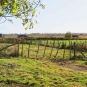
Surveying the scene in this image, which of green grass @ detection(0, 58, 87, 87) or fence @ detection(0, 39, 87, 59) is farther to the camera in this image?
fence @ detection(0, 39, 87, 59)

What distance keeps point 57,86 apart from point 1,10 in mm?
4784

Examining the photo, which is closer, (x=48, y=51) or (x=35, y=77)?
(x=35, y=77)

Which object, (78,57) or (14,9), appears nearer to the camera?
(14,9)

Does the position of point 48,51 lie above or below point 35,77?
below

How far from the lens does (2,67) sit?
16234 mm

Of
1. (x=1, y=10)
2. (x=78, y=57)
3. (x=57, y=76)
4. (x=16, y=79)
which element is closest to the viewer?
(x=1, y=10)

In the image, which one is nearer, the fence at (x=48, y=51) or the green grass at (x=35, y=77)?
the green grass at (x=35, y=77)

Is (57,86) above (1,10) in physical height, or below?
below

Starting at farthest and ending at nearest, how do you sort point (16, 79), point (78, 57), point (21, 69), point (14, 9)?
1. point (78, 57)
2. point (21, 69)
3. point (16, 79)
4. point (14, 9)

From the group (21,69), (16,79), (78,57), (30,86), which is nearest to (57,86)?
(30,86)

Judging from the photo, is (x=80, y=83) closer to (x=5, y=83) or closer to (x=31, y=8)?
(x=5, y=83)

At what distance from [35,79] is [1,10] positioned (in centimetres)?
423

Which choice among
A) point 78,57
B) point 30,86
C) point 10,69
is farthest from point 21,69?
point 78,57

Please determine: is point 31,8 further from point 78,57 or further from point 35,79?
point 78,57
